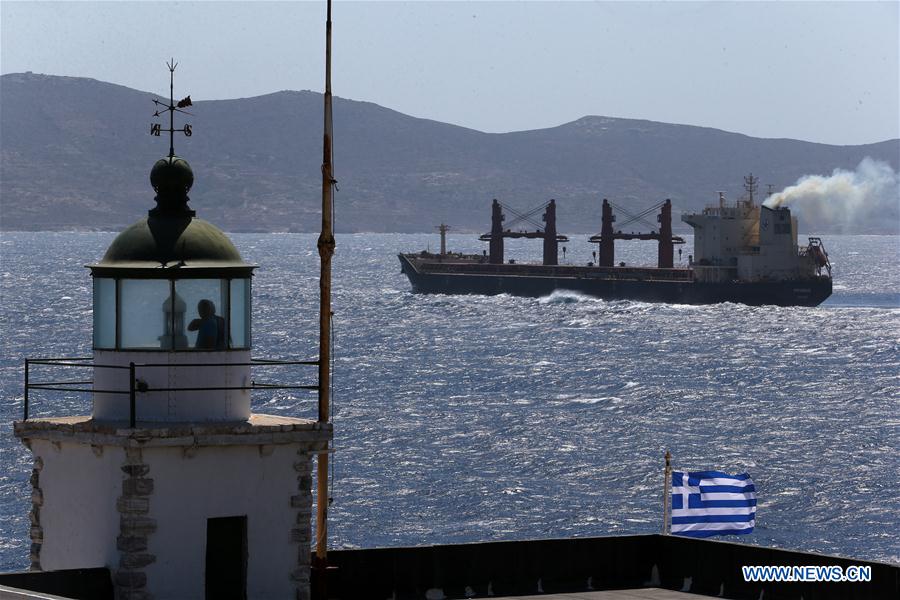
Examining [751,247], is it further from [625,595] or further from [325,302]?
[325,302]

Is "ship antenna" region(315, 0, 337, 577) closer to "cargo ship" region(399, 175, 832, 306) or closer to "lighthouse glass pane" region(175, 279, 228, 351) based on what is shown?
"lighthouse glass pane" region(175, 279, 228, 351)

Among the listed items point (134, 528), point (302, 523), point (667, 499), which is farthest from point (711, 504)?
point (134, 528)

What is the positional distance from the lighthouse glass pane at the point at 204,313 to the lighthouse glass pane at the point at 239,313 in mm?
49

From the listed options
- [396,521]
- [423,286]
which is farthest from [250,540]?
[423,286]

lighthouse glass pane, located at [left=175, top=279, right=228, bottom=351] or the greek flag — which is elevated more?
lighthouse glass pane, located at [left=175, top=279, right=228, bottom=351]

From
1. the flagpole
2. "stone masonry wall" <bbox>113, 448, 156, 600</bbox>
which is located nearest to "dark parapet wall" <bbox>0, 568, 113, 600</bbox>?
"stone masonry wall" <bbox>113, 448, 156, 600</bbox>

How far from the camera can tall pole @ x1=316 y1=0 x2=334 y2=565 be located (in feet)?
34.6

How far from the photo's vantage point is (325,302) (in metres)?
10.9

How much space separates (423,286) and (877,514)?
9982cm

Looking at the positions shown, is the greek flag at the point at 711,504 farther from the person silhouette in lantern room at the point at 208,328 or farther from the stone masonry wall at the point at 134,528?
the stone masonry wall at the point at 134,528

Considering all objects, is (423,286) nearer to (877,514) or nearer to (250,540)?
(877,514)

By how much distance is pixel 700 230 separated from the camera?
Answer: 12256 centimetres

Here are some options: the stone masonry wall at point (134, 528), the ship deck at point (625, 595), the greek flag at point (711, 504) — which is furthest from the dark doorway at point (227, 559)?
the greek flag at point (711, 504)

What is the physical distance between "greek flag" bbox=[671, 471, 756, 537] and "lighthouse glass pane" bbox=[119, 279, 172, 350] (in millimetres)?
4014
